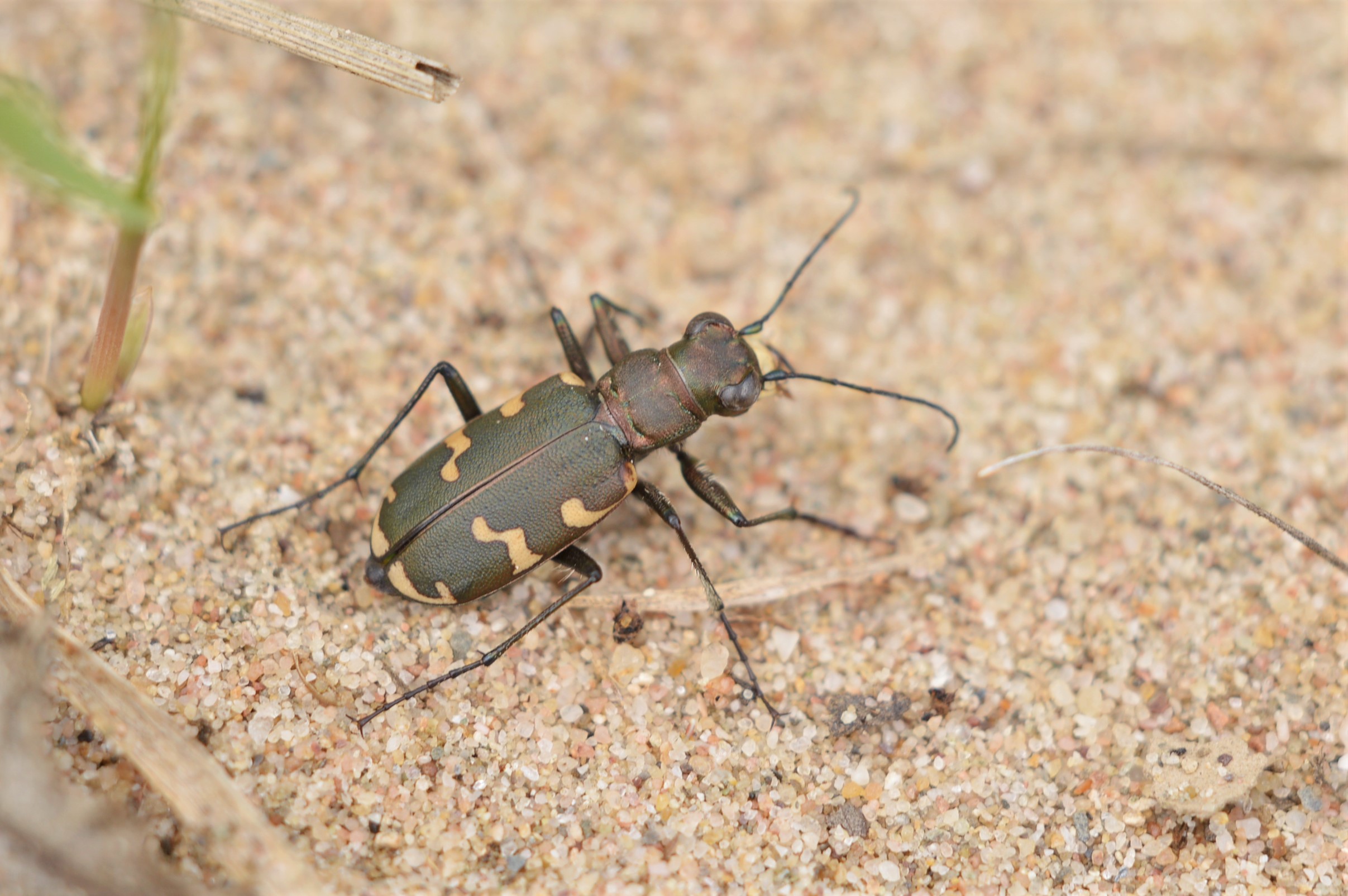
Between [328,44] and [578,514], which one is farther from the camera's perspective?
[578,514]

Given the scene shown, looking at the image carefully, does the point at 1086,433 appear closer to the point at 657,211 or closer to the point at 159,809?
the point at 657,211

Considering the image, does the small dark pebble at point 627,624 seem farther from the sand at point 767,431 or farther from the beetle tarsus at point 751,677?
the beetle tarsus at point 751,677

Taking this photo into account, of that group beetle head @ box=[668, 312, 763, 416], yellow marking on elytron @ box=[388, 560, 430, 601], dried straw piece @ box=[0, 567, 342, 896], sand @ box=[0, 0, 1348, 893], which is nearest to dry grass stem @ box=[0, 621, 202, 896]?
dried straw piece @ box=[0, 567, 342, 896]

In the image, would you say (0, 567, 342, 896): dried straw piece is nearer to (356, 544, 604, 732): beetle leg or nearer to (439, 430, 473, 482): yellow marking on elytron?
(356, 544, 604, 732): beetle leg

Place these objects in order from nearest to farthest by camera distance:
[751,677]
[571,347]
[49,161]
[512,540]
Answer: [49,161], [512,540], [751,677], [571,347]

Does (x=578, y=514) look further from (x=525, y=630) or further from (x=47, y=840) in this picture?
(x=47, y=840)

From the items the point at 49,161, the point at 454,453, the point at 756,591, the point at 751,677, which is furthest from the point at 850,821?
the point at 49,161
